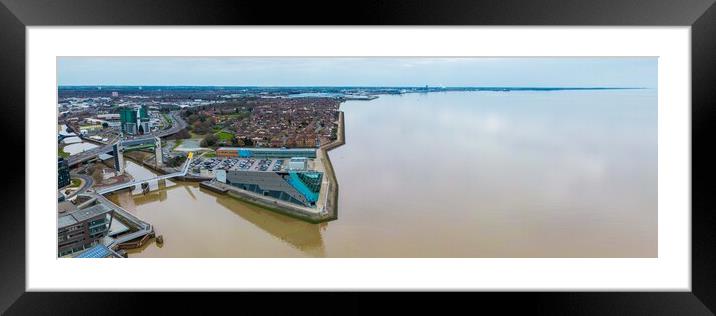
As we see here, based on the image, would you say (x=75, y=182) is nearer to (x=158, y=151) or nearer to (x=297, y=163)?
(x=158, y=151)

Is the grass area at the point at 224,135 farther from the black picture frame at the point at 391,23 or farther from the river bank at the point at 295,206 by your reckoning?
the black picture frame at the point at 391,23

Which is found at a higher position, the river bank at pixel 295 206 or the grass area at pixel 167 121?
the grass area at pixel 167 121

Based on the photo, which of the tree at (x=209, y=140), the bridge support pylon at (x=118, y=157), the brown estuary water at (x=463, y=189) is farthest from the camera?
the tree at (x=209, y=140)

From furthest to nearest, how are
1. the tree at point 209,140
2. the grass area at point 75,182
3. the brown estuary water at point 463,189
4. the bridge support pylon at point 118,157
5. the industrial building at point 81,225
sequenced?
the tree at point 209,140 → the bridge support pylon at point 118,157 → the brown estuary water at point 463,189 → the grass area at point 75,182 → the industrial building at point 81,225

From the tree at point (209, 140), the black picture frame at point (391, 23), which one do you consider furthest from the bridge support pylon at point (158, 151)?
the black picture frame at point (391, 23)

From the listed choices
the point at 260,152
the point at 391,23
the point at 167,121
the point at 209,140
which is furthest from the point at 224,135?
the point at 391,23

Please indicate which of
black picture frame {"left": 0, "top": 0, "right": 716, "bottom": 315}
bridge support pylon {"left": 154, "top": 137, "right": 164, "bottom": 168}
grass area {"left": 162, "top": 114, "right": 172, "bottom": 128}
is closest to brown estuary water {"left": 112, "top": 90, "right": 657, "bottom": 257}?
bridge support pylon {"left": 154, "top": 137, "right": 164, "bottom": 168}

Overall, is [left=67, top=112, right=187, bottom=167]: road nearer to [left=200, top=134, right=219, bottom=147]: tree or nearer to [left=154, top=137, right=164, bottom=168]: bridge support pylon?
[left=154, top=137, right=164, bottom=168]: bridge support pylon

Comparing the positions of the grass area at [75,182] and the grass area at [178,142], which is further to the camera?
the grass area at [178,142]
